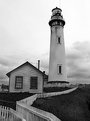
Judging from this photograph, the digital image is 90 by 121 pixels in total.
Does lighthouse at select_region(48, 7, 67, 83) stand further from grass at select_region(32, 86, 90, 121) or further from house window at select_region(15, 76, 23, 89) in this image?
grass at select_region(32, 86, 90, 121)

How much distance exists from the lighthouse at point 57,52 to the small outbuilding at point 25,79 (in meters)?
9.84

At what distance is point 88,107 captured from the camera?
22.0 metres

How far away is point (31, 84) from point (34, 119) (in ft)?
59.4

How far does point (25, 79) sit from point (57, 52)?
1279 centimetres

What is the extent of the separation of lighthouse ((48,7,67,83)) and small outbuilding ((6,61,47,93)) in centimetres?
984

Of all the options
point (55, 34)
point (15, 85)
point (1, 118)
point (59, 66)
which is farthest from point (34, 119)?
point (55, 34)

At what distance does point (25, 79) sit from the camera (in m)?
24.7

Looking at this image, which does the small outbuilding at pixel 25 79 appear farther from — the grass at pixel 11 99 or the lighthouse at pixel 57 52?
the lighthouse at pixel 57 52

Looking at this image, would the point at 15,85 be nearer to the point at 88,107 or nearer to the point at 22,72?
the point at 22,72

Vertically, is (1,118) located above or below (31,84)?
below

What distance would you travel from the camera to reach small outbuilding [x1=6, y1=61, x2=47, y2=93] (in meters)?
24.5

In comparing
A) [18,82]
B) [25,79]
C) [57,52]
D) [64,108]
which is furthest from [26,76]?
[57,52]

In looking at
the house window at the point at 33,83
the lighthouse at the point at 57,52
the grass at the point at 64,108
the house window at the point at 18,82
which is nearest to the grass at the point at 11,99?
the grass at the point at 64,108

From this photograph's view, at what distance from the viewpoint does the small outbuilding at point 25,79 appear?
80.5 feet
